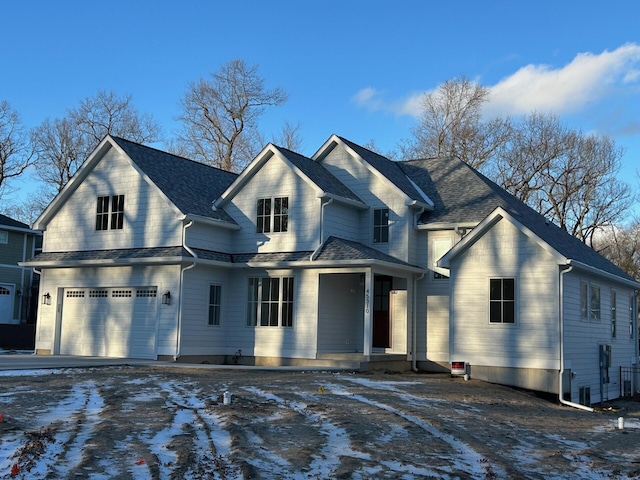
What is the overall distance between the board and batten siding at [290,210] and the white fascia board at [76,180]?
421cm

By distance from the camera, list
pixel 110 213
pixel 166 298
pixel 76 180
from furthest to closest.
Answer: pixel 76 180, pixel 110 213, pixel 166 298

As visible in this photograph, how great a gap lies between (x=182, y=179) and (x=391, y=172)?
22.2 feet

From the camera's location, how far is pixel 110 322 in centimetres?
2338

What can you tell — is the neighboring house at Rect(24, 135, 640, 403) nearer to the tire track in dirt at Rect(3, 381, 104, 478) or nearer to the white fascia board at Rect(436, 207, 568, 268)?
the white fascia board at Rect(436, 207, 568, 268)

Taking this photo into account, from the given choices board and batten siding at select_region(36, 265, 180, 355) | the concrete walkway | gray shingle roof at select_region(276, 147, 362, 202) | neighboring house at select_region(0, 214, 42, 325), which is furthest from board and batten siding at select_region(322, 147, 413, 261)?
neighboring house at select_region(0, 214, 42, 325)

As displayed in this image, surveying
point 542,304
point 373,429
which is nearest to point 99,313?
point 542,304

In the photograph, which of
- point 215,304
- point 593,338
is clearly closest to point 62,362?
point 215,304

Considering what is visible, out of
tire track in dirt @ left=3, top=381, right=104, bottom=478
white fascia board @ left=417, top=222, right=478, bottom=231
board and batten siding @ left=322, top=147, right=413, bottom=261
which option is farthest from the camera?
board and batten siding @ left=322, top=147, right=413, bottom=261

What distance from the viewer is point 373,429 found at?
10477 mm

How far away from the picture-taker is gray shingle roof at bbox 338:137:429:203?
23734mm

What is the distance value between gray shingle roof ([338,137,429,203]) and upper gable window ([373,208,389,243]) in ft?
3.07

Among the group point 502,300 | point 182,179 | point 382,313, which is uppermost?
point 182,179

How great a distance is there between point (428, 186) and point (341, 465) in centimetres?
1794

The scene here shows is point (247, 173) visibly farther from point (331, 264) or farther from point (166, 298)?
point (166, 298)
